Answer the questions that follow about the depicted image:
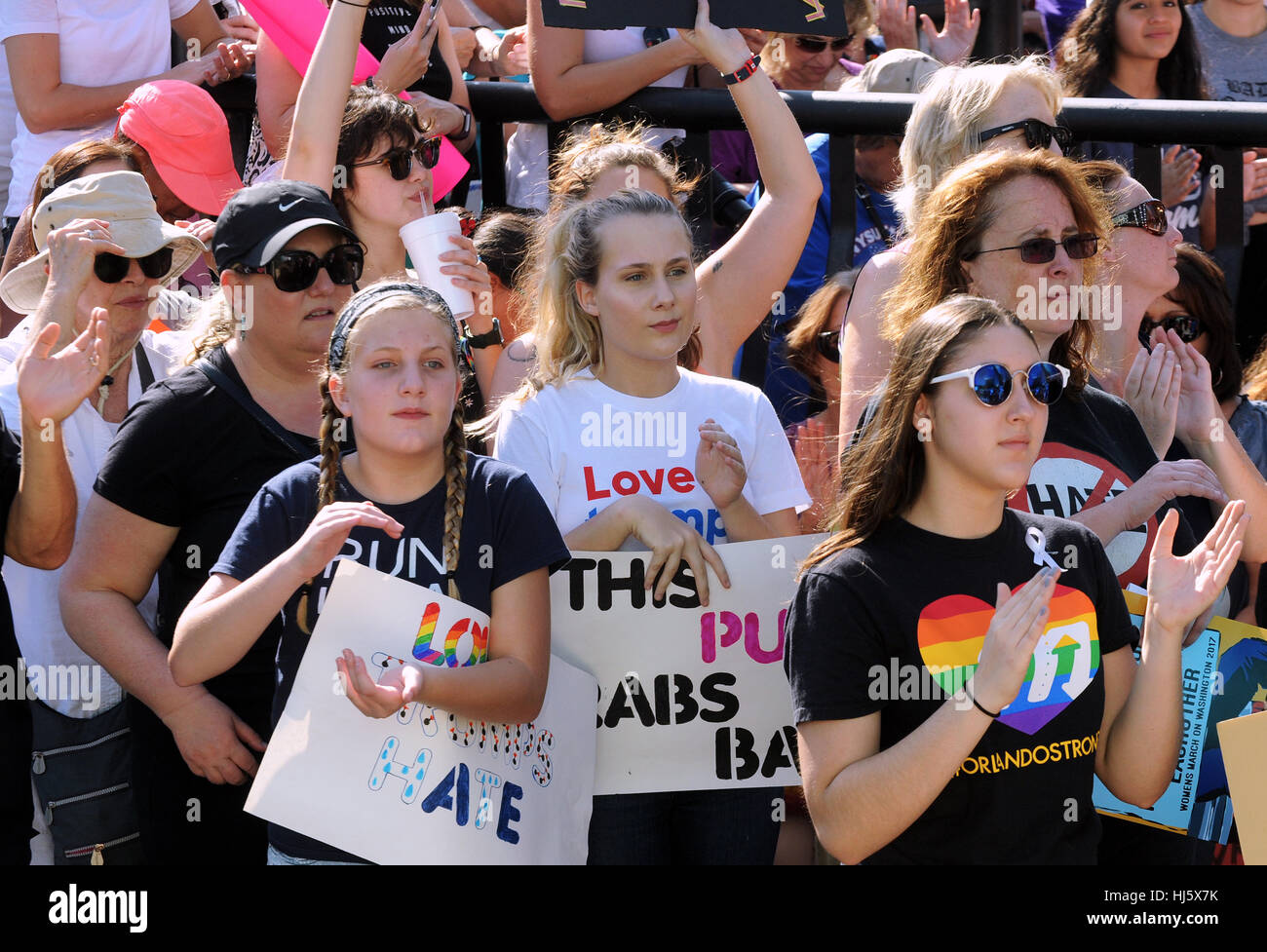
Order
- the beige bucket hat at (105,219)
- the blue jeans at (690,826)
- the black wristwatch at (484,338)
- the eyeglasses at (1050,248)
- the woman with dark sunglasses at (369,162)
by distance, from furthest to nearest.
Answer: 1. the black wristwatch at (484,338)
2. the woman with dark sunglasses at (369,162)
3. the beige bucket hat at (105,219)
4. the eyeglasses at (1050,248)
5. the blue jeans at (690,826)

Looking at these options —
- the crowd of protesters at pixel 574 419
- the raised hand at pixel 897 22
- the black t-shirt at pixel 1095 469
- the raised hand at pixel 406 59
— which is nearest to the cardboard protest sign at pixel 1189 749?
the crowd of protesters at pixel 574 419

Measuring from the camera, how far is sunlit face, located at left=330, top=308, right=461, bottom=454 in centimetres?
324

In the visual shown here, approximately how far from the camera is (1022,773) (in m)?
2.97

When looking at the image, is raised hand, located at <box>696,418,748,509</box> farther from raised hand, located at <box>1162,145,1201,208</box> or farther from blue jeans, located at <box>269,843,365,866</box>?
raised hand, located at <box>1162,145,1201,208</box>

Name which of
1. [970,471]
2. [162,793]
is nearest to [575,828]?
[162,793]

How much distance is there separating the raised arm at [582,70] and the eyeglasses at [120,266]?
5.55 ft

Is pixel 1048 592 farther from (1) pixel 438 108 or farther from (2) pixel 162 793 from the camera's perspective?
(1) pixel 438 108

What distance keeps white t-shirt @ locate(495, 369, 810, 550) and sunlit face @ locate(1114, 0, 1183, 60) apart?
2.99 m

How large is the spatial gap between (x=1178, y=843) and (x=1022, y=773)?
2.86ft

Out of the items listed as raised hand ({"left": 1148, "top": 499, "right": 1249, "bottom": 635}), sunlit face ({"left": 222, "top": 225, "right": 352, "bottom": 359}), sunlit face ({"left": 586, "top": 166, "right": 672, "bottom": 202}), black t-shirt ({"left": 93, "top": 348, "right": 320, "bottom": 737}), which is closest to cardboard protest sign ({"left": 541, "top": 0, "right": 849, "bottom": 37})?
→ sunlit face ({"left": 586, "top": 166, "right": 672, "bottom": 202})

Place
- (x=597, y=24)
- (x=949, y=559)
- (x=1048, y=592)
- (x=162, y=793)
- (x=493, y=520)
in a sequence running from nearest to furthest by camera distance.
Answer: (x=1048, y=592) → (x=949, y=559) → (x=493, y=520) → (x=162, y=793) → (x=597, y=24)

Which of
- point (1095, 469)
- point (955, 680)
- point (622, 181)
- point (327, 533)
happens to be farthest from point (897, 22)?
point (327, 533)

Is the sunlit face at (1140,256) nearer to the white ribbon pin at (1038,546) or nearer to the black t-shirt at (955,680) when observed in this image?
the white ribbon pin at (1038,546)

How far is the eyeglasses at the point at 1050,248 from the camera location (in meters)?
3.83
